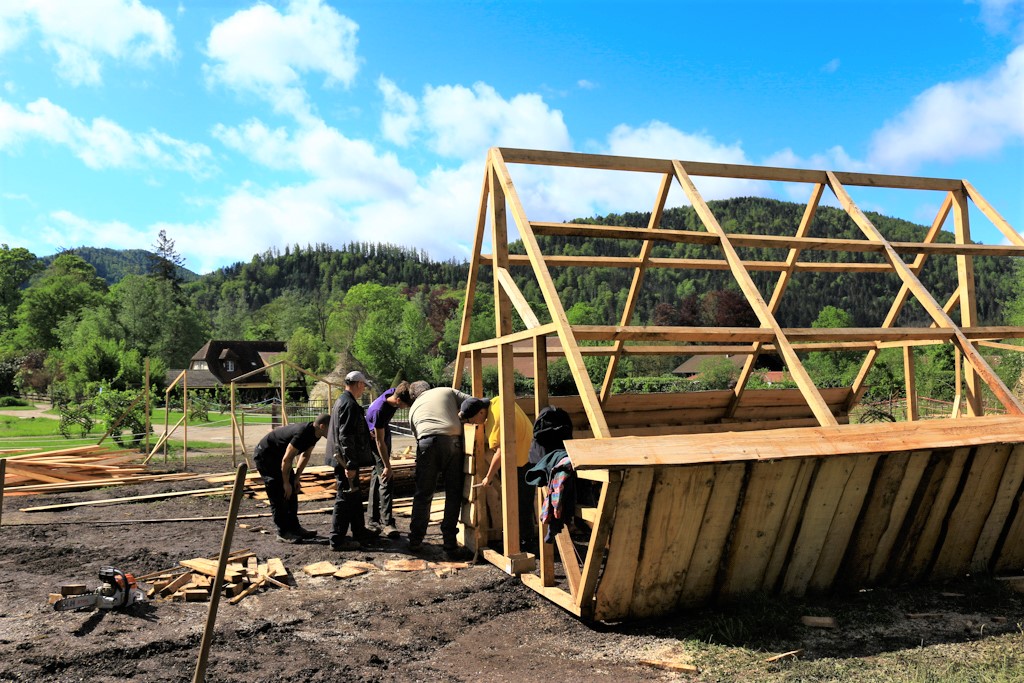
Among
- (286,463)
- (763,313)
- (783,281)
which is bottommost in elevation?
(286,463)

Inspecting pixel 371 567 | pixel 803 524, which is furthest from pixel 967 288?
pixel 371 567

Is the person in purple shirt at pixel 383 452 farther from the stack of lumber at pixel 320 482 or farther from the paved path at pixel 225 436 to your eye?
the paved path at pixel 225 436

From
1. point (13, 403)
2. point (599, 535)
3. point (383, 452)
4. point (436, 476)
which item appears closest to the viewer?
point (599, 535)

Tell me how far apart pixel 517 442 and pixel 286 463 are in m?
2.64

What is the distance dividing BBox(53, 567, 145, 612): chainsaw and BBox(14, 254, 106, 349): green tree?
6605 cm

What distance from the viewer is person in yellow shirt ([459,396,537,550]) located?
7379 millimetres

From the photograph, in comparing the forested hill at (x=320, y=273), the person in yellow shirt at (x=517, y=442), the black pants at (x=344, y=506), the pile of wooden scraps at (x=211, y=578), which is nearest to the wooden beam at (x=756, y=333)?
the person in yellow shirt at (x=517, y=442)

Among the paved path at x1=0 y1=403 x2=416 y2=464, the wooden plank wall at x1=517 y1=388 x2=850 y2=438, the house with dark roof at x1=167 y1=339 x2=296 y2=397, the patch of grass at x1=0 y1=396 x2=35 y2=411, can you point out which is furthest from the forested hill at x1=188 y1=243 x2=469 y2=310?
the wooden plank wall at x1=517 y1=388 x2=850 y2=438

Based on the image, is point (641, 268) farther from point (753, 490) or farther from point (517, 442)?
point (753, 490)

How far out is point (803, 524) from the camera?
17.7ft

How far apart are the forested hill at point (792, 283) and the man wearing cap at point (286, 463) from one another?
65.7 m

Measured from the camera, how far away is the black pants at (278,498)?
8.38 meters

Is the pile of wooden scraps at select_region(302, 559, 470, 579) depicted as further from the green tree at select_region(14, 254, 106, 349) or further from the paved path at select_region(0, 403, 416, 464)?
the green tree at select_region(14, 254, 106, 349)

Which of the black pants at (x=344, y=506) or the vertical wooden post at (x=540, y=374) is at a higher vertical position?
the vertical wooden post at (x=540, y=374)
